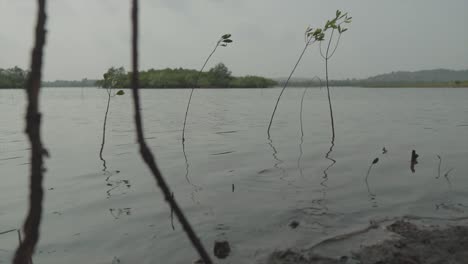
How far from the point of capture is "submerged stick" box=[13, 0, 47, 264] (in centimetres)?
86

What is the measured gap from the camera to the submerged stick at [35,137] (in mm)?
857

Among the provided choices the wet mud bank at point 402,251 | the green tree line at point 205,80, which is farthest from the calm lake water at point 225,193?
the green tree line at point 205,80

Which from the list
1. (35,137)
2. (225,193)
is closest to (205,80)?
(225,193)

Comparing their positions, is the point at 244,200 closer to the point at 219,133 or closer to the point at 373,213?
the point at 373,213

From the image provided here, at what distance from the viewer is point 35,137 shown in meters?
0.89

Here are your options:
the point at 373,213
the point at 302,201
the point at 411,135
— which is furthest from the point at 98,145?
the point at 411,135

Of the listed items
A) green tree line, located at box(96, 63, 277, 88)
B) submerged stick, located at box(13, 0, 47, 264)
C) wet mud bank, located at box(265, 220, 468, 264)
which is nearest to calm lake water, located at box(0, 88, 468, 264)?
wet mud bank, located at box(265, 220, 468, 264)

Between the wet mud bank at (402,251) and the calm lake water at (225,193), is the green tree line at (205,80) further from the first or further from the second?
the wet mud bank at (402,251)

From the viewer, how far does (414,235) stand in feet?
16.5

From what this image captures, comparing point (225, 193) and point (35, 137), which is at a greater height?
point (35, 137)

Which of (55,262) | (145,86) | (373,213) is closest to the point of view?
(55,262)

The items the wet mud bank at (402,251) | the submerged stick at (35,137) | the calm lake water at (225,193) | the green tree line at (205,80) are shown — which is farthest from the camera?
the green tree line at (205,80)

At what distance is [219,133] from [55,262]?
531 inches

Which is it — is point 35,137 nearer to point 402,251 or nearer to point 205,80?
point 402,251
